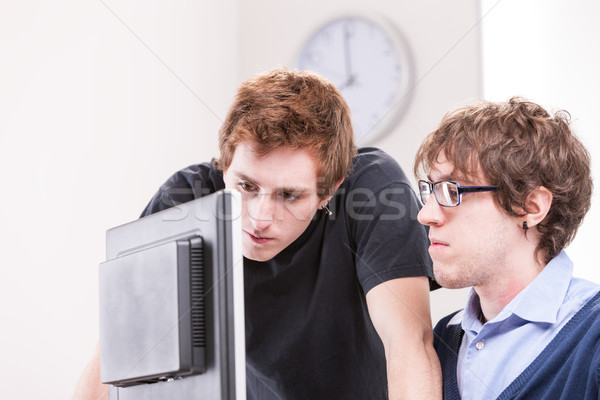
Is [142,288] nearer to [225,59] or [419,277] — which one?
[419,277]

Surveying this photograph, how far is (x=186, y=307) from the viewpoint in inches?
30.8

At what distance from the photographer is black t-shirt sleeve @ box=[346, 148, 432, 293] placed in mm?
1269

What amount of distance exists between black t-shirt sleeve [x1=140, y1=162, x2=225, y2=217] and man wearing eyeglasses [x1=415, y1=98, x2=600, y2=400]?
0.50 m

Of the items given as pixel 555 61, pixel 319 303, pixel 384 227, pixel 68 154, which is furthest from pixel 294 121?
pixel 555 61

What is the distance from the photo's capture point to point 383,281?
4.12 feet

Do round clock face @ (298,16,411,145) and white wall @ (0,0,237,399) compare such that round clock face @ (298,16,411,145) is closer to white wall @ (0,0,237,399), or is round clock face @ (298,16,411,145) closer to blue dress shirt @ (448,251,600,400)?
white wall @ (0,0,237,399)

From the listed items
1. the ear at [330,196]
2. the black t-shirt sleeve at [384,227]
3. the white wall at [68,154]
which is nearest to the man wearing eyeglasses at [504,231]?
the black t-shirt sleeve at [384,227]

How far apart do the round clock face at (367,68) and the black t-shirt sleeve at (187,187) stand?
1165 millimetres

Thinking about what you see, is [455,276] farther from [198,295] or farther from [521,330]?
[198,295]

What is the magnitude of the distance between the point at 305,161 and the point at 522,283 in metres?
0.45

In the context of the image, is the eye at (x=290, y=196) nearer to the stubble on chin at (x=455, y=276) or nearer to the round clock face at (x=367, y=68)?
the stubble on chin at (x=455, y=276)

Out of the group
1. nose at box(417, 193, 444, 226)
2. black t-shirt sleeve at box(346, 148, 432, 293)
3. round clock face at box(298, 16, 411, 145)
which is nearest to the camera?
nose at box(417, 193, 444, 226)

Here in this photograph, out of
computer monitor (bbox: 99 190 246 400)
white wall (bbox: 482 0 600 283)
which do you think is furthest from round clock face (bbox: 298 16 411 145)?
computer monitor (bbox: 99 190 246 400)

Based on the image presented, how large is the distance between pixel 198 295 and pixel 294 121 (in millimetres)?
554
